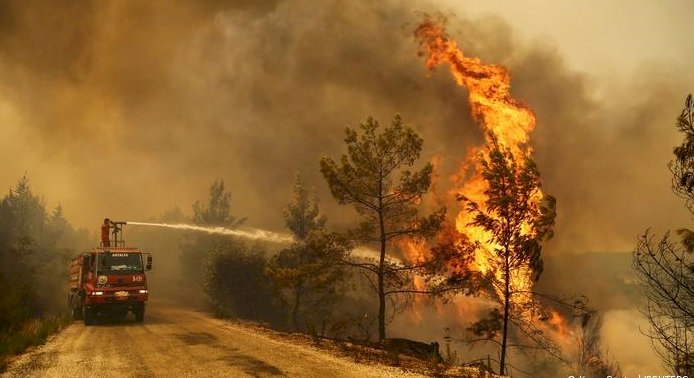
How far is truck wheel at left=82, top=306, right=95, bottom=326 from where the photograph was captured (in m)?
19.6

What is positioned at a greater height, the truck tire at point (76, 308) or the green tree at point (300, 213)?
the green tree at point (300, 213)

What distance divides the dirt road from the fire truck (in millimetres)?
1928

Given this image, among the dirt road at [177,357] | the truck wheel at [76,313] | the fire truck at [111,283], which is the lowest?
the truck wheel at [76,313]

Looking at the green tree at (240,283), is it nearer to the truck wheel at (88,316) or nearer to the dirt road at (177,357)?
the truck wheel at (88,316)

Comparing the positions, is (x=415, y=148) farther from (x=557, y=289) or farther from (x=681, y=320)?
(x=557, y=289)

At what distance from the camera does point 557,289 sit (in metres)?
50.6

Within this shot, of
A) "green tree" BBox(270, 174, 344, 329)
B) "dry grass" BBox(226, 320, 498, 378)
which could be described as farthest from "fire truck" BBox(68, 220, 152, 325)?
"dry grass" BBox(226, 320, 498, 378)

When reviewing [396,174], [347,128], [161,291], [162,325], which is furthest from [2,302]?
[161,291]

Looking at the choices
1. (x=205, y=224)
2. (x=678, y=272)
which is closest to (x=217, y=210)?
(x=205, y=224)

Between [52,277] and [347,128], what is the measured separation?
42.8 m

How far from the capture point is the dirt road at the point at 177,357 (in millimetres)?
10883

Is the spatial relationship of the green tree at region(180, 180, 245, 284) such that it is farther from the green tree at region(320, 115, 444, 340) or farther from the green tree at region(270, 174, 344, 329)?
the green tree at region(320, 115, 444, 340)

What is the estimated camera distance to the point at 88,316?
19703 mm

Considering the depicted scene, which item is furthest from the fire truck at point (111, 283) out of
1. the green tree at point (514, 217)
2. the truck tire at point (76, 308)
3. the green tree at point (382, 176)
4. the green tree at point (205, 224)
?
the green tree at point (205, 224)
